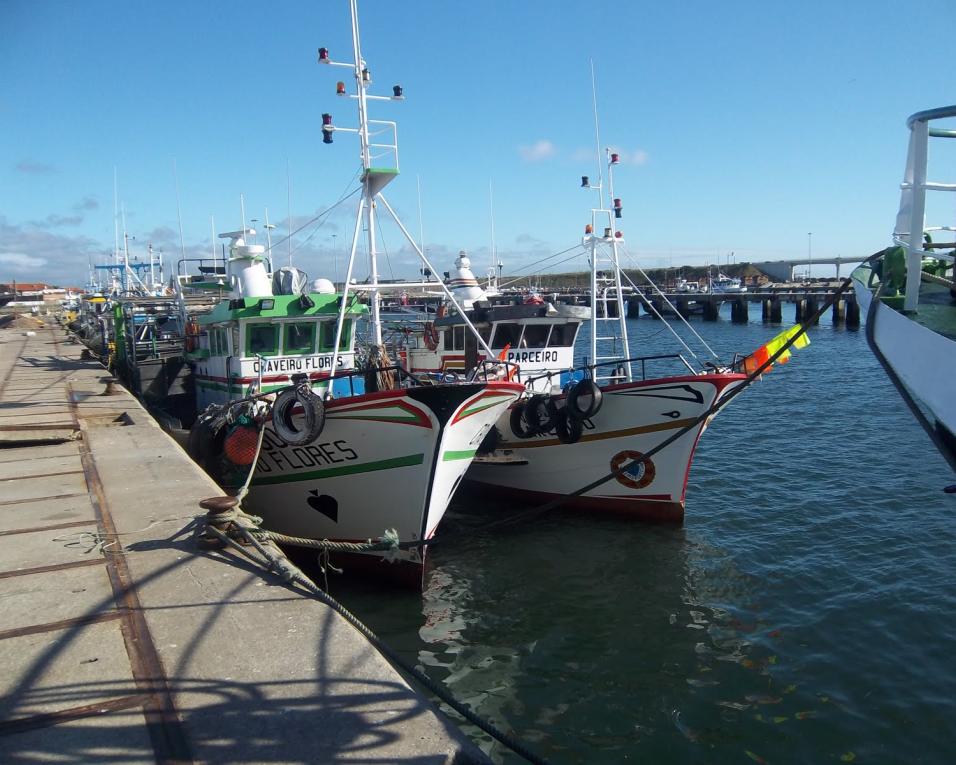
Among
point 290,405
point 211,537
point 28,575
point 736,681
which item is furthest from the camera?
point 290,405

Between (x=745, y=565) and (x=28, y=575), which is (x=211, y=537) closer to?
(x=28, y=575)

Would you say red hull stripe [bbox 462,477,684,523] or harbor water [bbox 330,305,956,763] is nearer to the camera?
harbor water [bbox 330,305,956,763]

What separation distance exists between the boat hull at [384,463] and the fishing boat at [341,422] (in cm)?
2

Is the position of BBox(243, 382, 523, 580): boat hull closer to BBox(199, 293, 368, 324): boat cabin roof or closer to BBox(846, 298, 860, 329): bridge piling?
BBox(199, 293, 368, 324): boat cabin roof

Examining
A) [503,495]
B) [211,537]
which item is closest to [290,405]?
[211,537]

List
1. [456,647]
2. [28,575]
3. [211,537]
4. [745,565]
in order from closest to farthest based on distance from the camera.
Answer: [28,575] < [211,537] < [456,647] < [745,565]

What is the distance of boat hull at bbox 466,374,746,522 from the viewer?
35.4 ft

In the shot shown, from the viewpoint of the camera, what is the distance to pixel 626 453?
11586mm

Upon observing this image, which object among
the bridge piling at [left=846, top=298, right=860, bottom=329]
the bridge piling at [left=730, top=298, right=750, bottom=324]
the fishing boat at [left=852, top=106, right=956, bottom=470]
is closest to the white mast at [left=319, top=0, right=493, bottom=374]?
the fishing boat at [left=852, top=106, right=956, bottom=470]

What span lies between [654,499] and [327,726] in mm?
9158

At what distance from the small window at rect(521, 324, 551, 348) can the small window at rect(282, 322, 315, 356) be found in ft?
13.5

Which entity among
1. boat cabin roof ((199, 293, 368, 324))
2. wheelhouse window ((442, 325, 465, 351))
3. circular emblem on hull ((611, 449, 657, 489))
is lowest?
circular emblem on hull ((611, 449, 657, 489))

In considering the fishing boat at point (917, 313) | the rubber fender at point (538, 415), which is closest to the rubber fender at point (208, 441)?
the rubber fender at point (538, 415)

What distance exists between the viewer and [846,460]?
598 inches
